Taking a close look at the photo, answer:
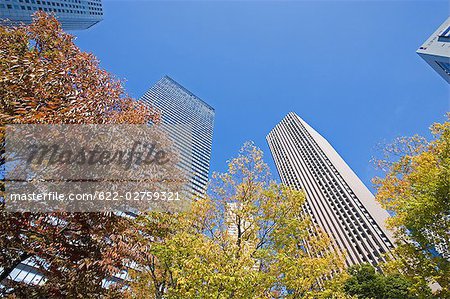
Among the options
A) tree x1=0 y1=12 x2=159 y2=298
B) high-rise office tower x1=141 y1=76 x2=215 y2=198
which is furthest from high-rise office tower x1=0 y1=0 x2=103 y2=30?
tree x1=0 y1=12 x2=159 y2=298

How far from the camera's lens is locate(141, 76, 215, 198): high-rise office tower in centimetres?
8388

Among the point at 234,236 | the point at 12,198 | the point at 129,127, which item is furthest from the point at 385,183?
the point at 12,198

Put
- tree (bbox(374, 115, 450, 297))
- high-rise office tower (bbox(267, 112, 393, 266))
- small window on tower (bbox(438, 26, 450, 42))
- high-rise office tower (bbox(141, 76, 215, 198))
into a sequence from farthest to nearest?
high-rise office tower (bbox(141, 76, 215, 198)) < high-rise office tower (bbox(267, 112, 393, 266)) < small window on tower (bbox(438, 26, 450, 42)) < tree (bbox(374, 115, 450, 297))

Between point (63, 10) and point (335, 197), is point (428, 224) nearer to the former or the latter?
point (335, 197)

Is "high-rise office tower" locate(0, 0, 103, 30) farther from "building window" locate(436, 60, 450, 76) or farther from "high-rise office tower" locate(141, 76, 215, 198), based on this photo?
"building window" locate(436, 60, 450, 76)

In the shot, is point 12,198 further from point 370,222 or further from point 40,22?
point 370,222

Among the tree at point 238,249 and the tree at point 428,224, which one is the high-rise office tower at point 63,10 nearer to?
the tree at point 238,249

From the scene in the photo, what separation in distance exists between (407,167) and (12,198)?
18.4 meters

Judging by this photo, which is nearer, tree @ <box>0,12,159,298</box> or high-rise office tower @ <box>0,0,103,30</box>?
tree @ <box>0,12,159,298</box>

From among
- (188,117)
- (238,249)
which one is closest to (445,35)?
(238,249)

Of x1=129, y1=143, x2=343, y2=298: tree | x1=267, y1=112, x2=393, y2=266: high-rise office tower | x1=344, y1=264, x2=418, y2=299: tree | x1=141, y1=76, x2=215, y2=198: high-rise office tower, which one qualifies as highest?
x1=141, y1=76, x2=215, y2=198: high-rise office tower

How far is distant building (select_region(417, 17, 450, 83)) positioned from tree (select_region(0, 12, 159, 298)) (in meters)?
51.8

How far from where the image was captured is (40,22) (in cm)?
701

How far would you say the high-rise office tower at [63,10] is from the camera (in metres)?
60.5
